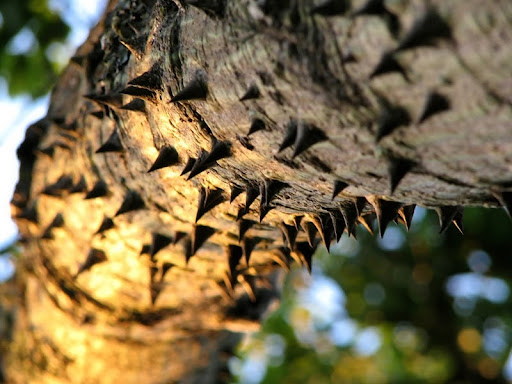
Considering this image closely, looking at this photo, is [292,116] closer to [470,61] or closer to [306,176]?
[306,176]

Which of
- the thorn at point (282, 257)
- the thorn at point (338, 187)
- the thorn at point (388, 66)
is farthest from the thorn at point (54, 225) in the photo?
the thorn at point (388, 66)

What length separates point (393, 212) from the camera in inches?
41.8

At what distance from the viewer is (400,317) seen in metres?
6.07

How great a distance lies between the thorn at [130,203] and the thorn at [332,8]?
0.85 m

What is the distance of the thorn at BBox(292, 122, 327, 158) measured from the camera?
2.93ft

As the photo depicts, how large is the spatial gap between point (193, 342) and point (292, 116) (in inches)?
54.2

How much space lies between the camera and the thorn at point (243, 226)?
135 centimetres

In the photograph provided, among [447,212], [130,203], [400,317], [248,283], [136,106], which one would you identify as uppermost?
[136,106]

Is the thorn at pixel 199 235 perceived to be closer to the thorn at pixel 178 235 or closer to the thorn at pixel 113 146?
the thorn at pixel 178 235

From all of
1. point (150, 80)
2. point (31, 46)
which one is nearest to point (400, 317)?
point (31, 46)

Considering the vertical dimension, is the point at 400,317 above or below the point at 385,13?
below

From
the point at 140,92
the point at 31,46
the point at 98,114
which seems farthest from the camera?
the point at 31,46

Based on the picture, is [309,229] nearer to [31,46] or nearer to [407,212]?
[407,212]

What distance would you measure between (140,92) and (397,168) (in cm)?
54
